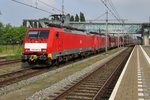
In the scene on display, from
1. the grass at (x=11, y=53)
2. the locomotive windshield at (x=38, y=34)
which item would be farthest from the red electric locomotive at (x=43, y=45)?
the grass at (x=11, y=53)

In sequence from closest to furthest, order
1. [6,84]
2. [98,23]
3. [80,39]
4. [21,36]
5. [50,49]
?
1. [6,84]
2. [50,49]
3. [80,39]
4. [98,23]
5. [21,36]

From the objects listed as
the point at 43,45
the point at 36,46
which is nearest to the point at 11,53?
the point at 36,46

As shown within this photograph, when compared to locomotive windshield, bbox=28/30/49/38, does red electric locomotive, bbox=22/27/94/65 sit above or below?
below

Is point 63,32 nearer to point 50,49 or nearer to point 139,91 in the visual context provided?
point 50,49

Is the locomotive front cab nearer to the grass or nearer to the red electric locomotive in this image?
the red electric locomotive

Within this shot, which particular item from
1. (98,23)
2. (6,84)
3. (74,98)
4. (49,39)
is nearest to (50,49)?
(49,39)

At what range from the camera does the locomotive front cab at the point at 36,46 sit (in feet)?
80.7

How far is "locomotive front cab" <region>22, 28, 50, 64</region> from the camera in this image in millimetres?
24594

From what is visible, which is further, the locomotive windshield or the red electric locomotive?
the locomotive windshield

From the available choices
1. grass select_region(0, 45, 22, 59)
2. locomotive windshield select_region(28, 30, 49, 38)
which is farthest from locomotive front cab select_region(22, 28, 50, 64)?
grass select_region(0, 45, 22, 59)

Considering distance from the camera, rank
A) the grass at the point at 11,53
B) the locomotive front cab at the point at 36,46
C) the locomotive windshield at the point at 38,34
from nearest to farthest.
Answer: the locomotive front cab at the point at 36,46 < the locomotive windshield at the point at 38,34 < the grass at the point at 11,53

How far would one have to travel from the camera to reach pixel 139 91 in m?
14.4

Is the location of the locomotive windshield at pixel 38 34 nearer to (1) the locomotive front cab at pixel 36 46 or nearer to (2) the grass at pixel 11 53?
(1) the locomotive front cab at pixel 36 46

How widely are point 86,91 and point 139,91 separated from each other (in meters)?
2.23
